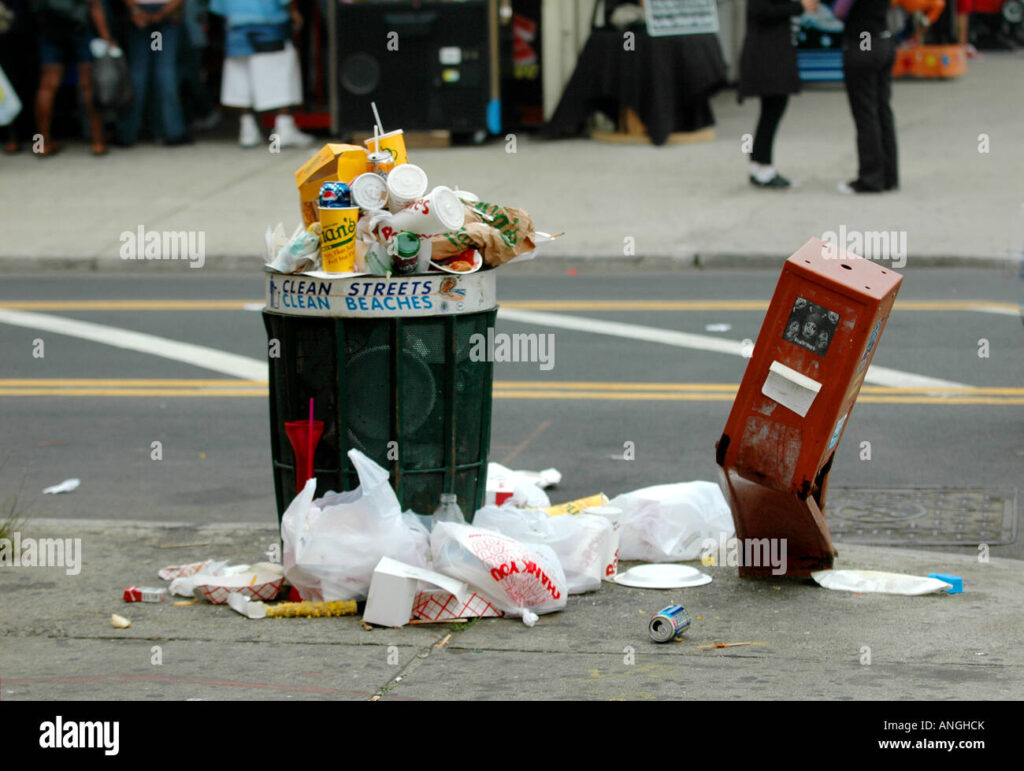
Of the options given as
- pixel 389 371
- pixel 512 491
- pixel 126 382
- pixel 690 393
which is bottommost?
pixel 126 382

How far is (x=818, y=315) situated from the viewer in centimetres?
534

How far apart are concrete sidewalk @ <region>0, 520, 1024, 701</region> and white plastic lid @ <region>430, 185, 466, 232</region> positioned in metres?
1.35

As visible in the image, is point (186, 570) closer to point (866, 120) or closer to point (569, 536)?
point (569, 536)

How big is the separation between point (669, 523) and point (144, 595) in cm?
195

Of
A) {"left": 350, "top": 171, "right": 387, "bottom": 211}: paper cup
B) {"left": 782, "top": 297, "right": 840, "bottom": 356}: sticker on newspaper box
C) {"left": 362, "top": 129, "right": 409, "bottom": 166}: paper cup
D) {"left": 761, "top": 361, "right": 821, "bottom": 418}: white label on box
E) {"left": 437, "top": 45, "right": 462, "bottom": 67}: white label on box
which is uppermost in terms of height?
{"left": 362, "top": 129, "right": 409, "bottom": 166}: paper cup

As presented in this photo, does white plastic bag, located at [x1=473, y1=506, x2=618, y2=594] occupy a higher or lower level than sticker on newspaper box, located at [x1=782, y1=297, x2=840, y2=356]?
lower

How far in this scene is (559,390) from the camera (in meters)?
9.16

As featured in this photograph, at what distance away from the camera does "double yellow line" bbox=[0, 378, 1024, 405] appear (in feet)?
28.5

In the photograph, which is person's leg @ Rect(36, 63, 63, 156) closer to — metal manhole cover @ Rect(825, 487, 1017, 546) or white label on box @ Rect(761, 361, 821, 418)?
metal manhole cover @ Rect(825, 487, 1017, 546)

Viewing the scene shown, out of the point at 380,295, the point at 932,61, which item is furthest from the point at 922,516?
the point at 932,61

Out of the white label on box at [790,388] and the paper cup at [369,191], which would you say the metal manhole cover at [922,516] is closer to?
the white label on box at [790,388]

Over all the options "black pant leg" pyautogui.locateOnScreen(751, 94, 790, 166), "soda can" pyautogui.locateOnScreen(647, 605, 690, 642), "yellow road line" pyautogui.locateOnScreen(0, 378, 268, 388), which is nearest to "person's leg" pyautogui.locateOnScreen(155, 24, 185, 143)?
"black pant leg" pyautogui.locateOnScreen(751, 94, 790, 166)

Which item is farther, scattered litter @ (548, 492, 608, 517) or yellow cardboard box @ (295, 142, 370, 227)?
scattered litter @ (548, 492, 608, 517)

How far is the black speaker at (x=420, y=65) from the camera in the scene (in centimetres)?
1650
